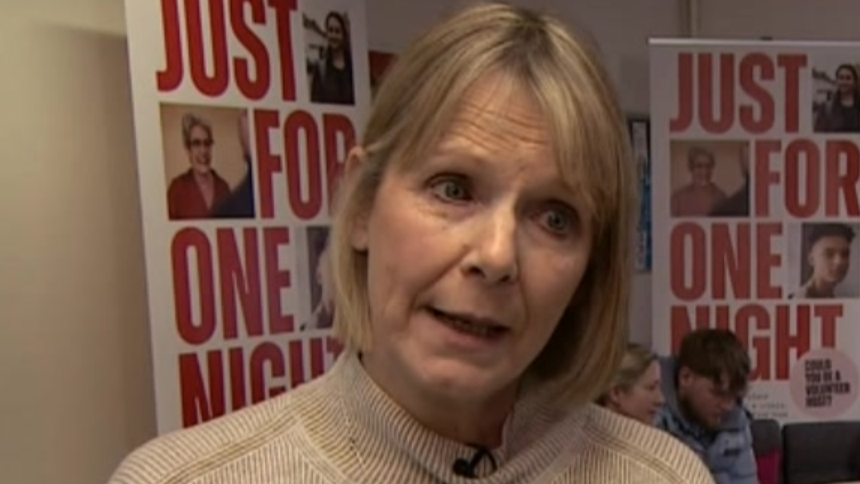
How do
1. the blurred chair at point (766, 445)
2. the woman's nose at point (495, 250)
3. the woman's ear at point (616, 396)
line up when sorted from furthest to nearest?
the blurred chair at point (766, 445) → the woman's ear at point (616, 396) → the woman's nose at point (495, 250)

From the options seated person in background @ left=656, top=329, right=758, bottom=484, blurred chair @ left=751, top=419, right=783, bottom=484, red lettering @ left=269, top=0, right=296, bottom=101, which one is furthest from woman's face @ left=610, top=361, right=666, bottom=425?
red lettering @ left=269, top=0, right=296, bottom=101

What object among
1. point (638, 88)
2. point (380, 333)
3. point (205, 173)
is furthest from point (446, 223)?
point (638, 88)

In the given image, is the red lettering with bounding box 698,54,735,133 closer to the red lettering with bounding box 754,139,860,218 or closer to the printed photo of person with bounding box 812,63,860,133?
the red lettering with bounding box 754,139,860,218

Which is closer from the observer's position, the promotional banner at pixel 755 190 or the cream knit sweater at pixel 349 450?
the cream knit sweater at pixel 349 450

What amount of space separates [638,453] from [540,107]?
0.40 metres

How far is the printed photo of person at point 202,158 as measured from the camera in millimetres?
1838

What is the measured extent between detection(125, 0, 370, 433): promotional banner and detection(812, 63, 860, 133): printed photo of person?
156 centimetres

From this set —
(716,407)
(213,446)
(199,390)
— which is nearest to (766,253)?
(716,407)

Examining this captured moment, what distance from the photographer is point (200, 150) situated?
189cm

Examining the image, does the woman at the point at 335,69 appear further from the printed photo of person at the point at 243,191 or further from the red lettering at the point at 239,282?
the red lettering at the point at 239,282

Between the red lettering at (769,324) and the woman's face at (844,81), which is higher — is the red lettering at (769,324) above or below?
below

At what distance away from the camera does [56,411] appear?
1.81m

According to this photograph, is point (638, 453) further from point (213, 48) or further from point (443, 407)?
point (213, 48)

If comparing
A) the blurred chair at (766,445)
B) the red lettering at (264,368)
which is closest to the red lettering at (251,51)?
the red lettering at (264,368)
